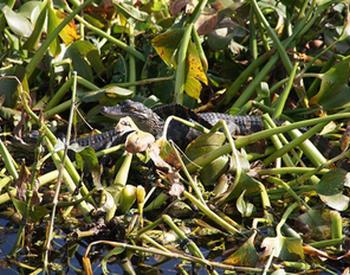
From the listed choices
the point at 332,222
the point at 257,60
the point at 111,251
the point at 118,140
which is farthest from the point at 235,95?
the point at 111,251

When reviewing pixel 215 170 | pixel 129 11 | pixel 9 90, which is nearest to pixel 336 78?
pixel 215 170

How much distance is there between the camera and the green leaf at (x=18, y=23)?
2799 millimetres

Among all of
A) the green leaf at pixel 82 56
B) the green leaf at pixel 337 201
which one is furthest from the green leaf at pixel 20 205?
the green leaf at pixel 82 56

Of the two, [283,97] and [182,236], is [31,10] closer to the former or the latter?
[283,97]

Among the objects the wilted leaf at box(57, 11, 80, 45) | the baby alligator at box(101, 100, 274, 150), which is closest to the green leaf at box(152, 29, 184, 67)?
the baby alligator at box(101, 100, 274, 150)

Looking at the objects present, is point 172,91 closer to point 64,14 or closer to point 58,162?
point 64,14

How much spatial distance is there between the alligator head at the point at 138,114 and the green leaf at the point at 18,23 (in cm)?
34

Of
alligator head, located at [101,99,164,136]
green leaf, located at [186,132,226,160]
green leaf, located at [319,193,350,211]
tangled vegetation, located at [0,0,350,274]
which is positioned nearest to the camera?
tangled vegetation, located at [0,0,350,274]

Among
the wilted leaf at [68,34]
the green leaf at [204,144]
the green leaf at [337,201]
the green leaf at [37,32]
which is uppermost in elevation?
the green leaf at [37,32]

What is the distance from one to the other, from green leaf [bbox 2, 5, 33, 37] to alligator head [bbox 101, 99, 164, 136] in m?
0.34

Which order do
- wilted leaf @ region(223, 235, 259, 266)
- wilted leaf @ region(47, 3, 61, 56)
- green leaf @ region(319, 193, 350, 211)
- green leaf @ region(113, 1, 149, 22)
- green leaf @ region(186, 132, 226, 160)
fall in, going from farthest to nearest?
green leaf @ region(113, 1, 149, 22) < wilted leaf @ region(47, 3, 61, 56) < green leaf @ region(186, 132, 226, 160) < green leaf @ region(319, 193, 350, 211) < wilted leaf @ region(223, 235, 259, 266)

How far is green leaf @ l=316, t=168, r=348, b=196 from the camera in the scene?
2.34 meters

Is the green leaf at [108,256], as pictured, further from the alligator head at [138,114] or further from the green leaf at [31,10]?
the green leaf at [31,10]

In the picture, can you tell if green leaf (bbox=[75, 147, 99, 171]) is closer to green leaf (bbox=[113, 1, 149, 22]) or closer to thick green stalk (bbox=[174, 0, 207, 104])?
thick green stalk (bbox=[174, 0, 207, 104])
